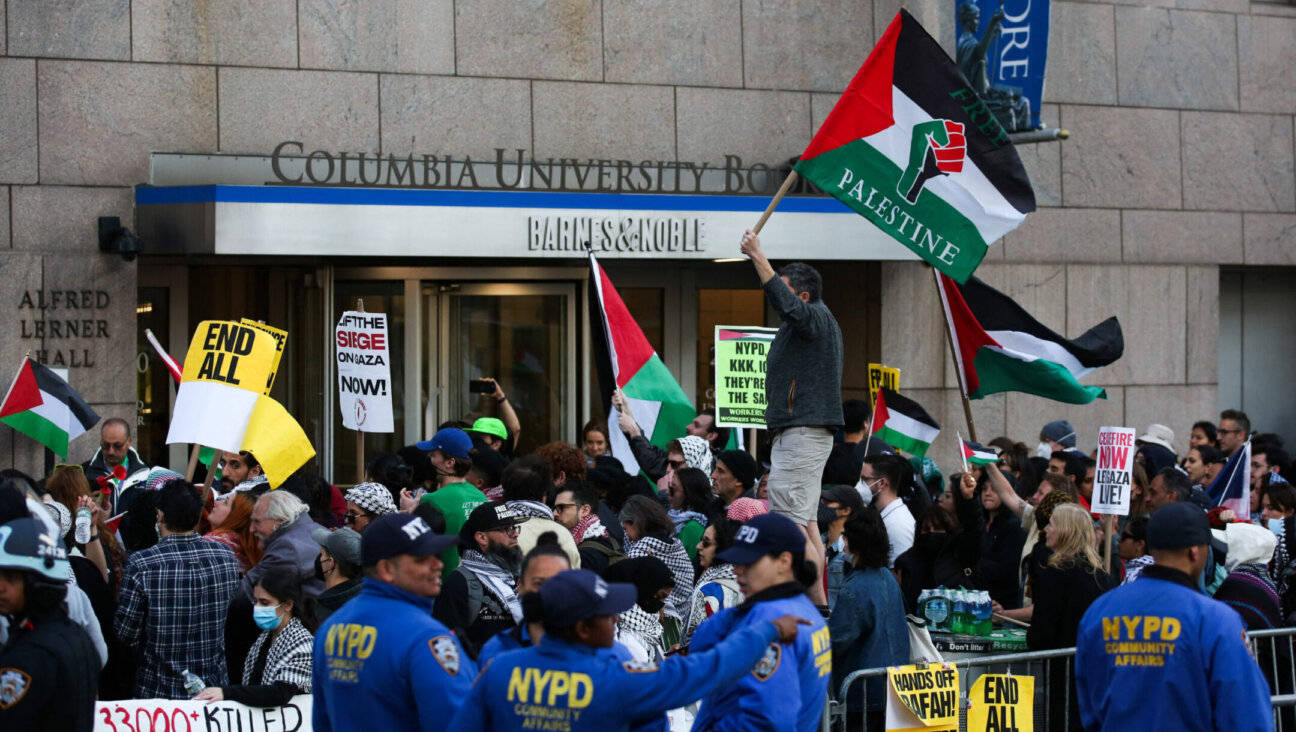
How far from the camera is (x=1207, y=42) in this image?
17078 millimetres

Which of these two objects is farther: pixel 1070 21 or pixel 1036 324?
pixel 1070 21

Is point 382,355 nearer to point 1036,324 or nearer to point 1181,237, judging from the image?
point 1036,324

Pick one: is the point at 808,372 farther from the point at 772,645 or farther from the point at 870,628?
the point at 772,645

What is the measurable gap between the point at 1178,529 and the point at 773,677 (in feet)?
5.43

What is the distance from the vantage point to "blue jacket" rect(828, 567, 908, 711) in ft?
23.9

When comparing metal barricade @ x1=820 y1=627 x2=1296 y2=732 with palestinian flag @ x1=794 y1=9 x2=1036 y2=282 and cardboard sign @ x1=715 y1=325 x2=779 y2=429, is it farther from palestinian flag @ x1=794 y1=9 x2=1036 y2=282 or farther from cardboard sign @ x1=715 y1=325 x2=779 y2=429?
cardboard sign @ x1=715 y1=325 x2=779 y2=429

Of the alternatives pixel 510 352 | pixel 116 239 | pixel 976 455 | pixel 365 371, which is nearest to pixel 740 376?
pixel 976 455

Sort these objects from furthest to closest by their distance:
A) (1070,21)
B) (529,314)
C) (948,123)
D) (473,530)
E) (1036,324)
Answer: (1070,21) → (529,314) → (1036,324) → (948,123) → (473,530)

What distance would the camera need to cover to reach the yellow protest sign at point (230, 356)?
361 inches

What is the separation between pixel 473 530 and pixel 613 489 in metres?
2.63

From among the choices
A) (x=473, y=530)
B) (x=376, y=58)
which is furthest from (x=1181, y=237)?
(x=473, y=530)

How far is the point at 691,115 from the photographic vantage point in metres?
15.2

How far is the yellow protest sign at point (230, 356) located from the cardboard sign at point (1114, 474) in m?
5.12

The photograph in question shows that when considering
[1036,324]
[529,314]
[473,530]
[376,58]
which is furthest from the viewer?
[529,314]
